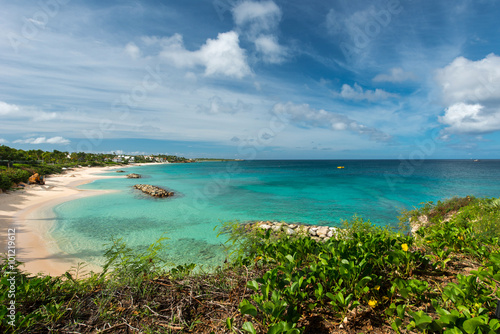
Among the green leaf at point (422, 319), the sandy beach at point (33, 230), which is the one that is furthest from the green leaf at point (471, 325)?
the sandy beach at point (33, 230)

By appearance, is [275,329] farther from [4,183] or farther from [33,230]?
[4,183]

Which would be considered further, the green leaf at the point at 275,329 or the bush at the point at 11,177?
the bush at the point at 11,177

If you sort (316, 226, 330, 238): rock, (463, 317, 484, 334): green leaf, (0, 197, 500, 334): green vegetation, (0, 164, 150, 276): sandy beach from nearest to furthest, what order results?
(463, 317, 484, 334): green leaf → (0, 197, 500, 334): green vegetation → (0, 164, 150, 276): sandy beach → (316, 226, 330, 238): rock

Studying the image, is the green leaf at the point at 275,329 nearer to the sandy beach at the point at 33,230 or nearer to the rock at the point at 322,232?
the sandy beach at the point at 33,230

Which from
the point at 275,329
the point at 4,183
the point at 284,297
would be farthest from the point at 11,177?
the point at 275,329

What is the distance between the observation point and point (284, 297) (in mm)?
2432

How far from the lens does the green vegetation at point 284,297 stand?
2.11 m

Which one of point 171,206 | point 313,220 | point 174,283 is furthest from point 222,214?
point 174,283

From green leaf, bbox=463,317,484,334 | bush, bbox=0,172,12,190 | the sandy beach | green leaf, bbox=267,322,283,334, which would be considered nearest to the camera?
green leaf, bbox=463,317,484,334

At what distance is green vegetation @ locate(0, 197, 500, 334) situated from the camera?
2.11 meters

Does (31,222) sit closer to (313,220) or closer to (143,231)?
(143,231)

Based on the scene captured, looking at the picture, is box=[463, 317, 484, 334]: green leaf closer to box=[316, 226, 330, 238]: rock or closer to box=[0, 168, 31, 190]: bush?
box=[316, 226, 330, 238]: rock

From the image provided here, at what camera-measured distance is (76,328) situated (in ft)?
7.61

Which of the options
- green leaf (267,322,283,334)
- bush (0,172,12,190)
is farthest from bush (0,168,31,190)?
green leaf (267,322,283,334)
